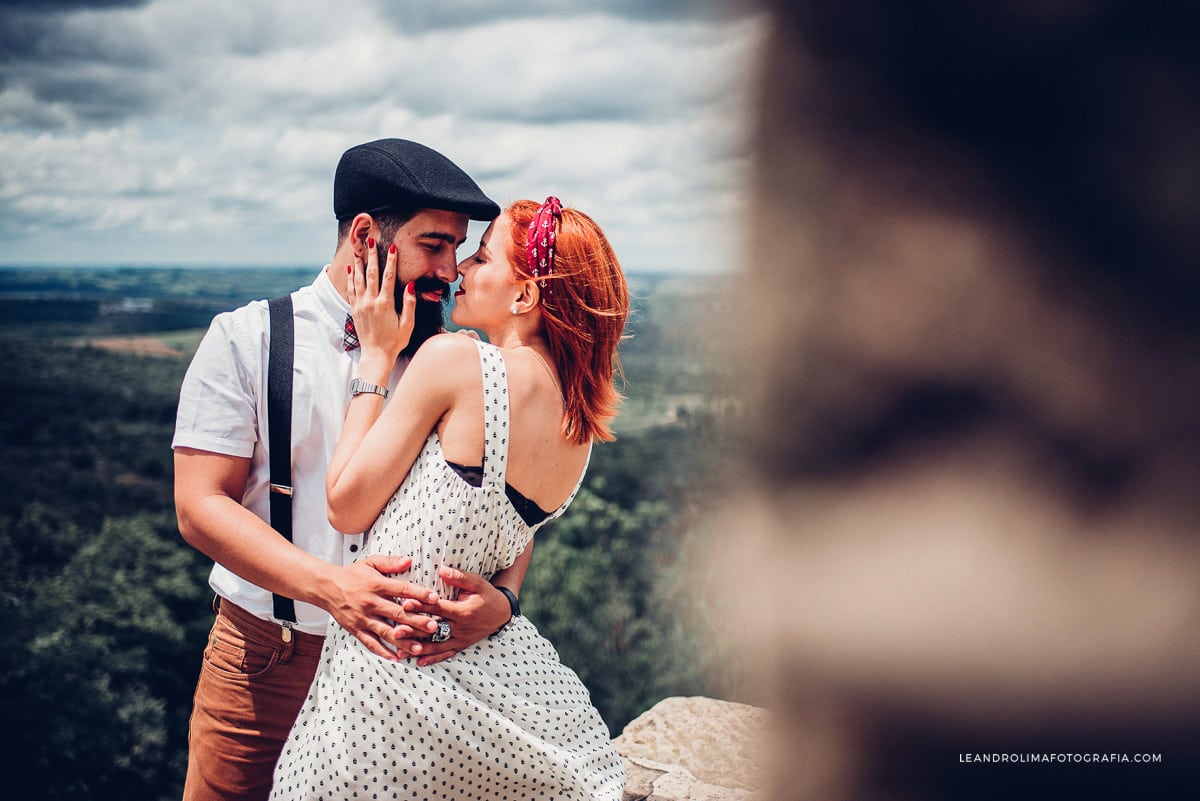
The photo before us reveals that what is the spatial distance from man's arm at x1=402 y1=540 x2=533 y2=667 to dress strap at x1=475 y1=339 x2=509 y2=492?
142 mm

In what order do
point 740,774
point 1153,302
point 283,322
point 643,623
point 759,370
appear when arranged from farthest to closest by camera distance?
point 643,623
point 740,774
point 283,322
point 759,370
point 1153,302

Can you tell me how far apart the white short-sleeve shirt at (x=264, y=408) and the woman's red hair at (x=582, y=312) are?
1.05ft

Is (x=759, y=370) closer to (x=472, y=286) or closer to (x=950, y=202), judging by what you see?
(x=950, y=202)

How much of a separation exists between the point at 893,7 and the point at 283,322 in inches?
39.1

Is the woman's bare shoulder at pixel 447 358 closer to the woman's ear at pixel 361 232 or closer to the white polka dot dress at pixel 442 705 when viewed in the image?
the white polka dot dress at pixel 442 705

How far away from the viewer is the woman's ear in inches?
62.4

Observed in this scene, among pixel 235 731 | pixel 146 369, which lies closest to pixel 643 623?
pixel 146 369

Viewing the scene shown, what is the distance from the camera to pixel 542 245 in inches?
57.9

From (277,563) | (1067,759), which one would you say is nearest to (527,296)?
(277,563)

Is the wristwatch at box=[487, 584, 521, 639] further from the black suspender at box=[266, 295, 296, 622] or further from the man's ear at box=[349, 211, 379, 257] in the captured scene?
the man's ear at box=[349, 211, 379, 257]

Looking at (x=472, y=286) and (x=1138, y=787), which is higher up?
(x=472, y=286)

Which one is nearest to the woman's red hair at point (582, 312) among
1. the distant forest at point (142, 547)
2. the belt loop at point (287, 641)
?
the belt loop at point (287, 641)

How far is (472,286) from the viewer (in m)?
1.55

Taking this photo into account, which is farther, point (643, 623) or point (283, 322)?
point (643, 623)
